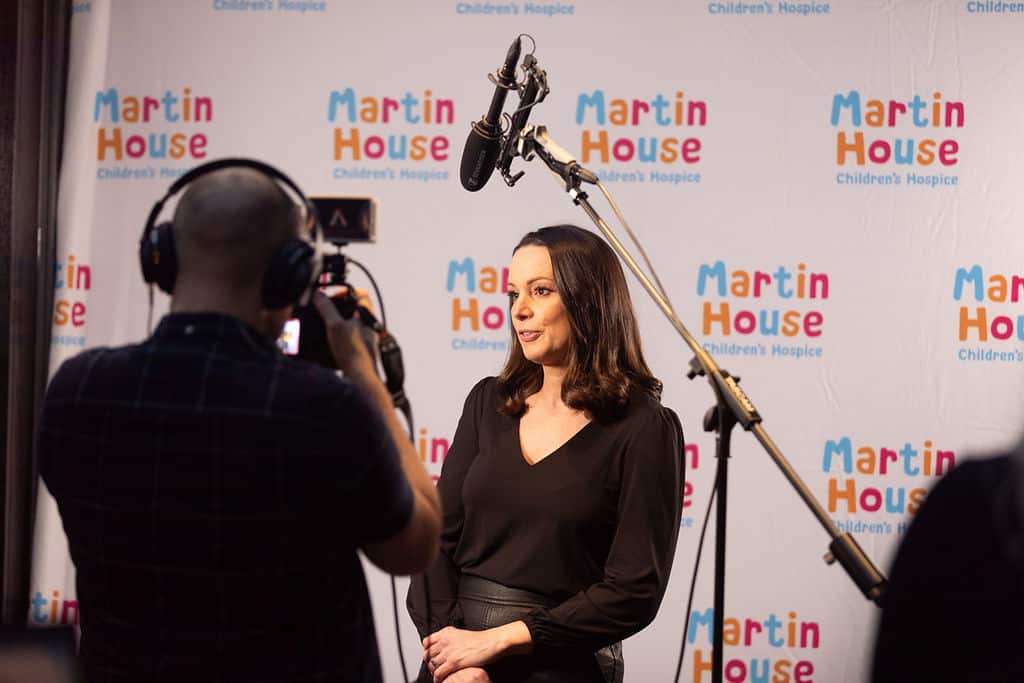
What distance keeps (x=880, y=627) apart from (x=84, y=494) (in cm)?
88

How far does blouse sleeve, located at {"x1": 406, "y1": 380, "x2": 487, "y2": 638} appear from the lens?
1847mm

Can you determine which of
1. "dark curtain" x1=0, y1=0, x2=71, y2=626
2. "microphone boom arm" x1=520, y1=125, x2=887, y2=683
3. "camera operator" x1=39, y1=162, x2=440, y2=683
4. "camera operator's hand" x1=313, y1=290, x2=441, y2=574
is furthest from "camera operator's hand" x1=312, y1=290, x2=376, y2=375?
"dark curtain" x1=0, y1=0, x2=71, y2=626

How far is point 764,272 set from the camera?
3156 mm

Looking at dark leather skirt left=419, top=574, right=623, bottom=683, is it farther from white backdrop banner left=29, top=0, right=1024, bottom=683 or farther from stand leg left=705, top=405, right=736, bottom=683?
white backdrop banner left=29, top=0, right=1024, bottom=683

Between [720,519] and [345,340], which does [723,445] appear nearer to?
[720,519]

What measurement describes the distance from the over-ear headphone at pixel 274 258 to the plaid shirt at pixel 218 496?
0.07 m

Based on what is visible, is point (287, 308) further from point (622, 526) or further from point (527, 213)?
point (527, 213)

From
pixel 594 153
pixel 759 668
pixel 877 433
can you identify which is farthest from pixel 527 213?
pixel 759 668

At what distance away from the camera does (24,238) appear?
3281mm

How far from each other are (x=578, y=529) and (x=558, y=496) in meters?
0.07

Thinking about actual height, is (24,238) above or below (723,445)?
above

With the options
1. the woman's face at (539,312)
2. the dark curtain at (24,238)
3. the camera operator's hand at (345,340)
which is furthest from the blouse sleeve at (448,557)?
the dark curtain at (24,238)

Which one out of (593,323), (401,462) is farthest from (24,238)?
(401,462)

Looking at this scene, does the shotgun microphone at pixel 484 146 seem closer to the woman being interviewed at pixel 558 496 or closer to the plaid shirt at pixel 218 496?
the woman being interviewed at pixel 558 496
